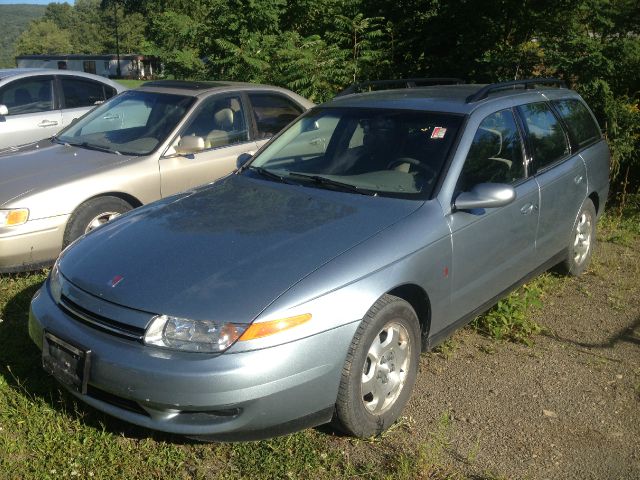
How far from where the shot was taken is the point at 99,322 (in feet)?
10.0

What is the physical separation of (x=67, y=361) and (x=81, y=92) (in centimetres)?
692

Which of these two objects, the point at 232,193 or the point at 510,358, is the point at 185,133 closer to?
the point at 232,193

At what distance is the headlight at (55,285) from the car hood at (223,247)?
0.24 ft

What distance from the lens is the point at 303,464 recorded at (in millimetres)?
3123

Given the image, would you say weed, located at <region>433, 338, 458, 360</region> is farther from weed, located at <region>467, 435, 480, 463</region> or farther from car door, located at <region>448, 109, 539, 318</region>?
weed, located at <region>467, 435, 480, 463</region>

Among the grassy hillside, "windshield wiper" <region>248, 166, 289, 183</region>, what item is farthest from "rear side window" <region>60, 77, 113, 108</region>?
the grassy hillside

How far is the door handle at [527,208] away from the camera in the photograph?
172 inches

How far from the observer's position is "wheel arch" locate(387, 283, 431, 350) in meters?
3.48

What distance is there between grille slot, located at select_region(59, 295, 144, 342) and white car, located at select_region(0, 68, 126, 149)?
5.71 m

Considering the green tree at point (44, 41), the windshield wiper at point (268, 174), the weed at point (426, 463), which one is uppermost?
the windshield wiper at point (268, 174)

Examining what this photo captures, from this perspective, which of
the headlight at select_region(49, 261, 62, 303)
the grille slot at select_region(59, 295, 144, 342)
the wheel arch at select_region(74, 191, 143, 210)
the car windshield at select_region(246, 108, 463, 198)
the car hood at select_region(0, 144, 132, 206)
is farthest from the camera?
the wheel arch at select_region(74, 191, 143, 210)

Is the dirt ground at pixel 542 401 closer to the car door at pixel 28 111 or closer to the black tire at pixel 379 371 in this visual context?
the black tire at pixel 379 371

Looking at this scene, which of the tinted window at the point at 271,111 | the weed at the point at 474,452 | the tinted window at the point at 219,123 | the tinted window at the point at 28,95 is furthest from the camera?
the tinted window at the point at 28,95

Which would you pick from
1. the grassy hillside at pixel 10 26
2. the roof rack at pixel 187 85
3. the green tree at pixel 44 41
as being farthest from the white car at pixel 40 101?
the grassy hillside at pixel 10 26
